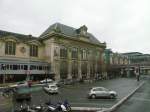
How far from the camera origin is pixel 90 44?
84375 mm

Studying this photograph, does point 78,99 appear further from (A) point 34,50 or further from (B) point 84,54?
(B) point 84,54

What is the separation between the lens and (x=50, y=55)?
6888 centimetres

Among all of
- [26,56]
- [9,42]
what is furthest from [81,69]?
[9,42]

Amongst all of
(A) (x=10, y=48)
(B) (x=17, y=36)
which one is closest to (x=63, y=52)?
(B) (x=17, y=36)

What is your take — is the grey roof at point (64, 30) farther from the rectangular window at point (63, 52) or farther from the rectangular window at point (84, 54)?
the rectangular window at point (84, 54)

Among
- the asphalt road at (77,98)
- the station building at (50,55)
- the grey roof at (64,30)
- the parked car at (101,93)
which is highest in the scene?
the grey roof at (64,30)

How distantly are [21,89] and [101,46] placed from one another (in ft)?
212

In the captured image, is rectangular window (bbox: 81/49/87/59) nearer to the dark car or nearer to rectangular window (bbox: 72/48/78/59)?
rectangular window (bbox: 72/48/78/59)

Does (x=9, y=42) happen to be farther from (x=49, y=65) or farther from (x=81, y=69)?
(x=81, y=69)

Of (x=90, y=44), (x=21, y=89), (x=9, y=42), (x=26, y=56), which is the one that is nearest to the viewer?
(x=21, y=89)

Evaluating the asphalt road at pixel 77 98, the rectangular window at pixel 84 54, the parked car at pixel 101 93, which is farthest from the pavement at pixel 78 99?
the rectangular window at pixel 84 54

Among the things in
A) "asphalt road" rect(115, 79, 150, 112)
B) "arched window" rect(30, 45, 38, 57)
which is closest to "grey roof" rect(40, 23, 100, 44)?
"arched window" rect(30, 45, 38, 57)

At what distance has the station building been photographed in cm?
5822

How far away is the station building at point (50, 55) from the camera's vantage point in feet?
191
